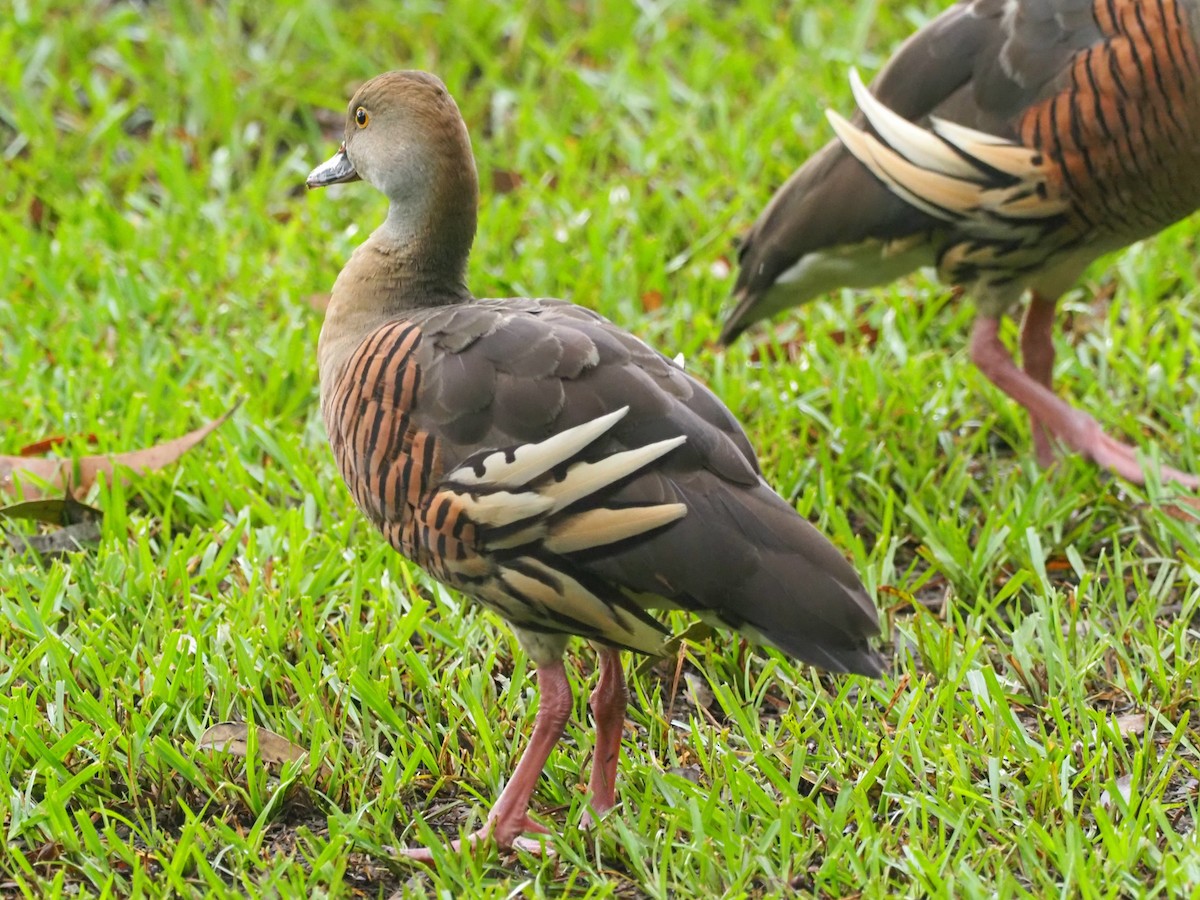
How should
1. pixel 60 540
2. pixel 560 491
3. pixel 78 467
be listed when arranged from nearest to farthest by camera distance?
pixel 560 491, pixel 60 540, pixel 78 467

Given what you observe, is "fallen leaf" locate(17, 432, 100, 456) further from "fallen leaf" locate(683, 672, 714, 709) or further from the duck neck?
"fallen leaf" locate(683, 672, 714, 709)

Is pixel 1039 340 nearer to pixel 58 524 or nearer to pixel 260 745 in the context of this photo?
pixel 260 745

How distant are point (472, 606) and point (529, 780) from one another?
0.87 m

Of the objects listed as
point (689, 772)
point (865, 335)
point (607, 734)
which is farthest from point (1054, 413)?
point (607, 734)

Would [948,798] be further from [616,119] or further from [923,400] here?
[616,119]

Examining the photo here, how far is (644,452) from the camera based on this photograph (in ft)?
9.86

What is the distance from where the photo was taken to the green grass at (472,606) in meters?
3.21

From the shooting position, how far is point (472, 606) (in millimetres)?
4055

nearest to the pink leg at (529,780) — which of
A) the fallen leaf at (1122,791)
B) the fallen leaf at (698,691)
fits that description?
the fallen leaf at (698,691)

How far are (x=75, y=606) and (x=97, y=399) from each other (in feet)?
3.32

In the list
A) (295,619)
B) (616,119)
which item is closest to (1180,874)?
(295,619)

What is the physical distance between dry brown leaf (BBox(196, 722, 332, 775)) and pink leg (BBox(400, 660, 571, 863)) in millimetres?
364

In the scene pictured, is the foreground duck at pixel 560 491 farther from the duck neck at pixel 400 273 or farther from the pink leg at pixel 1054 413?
A: the pink leg at pixel 1054 413

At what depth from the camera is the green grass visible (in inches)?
126
